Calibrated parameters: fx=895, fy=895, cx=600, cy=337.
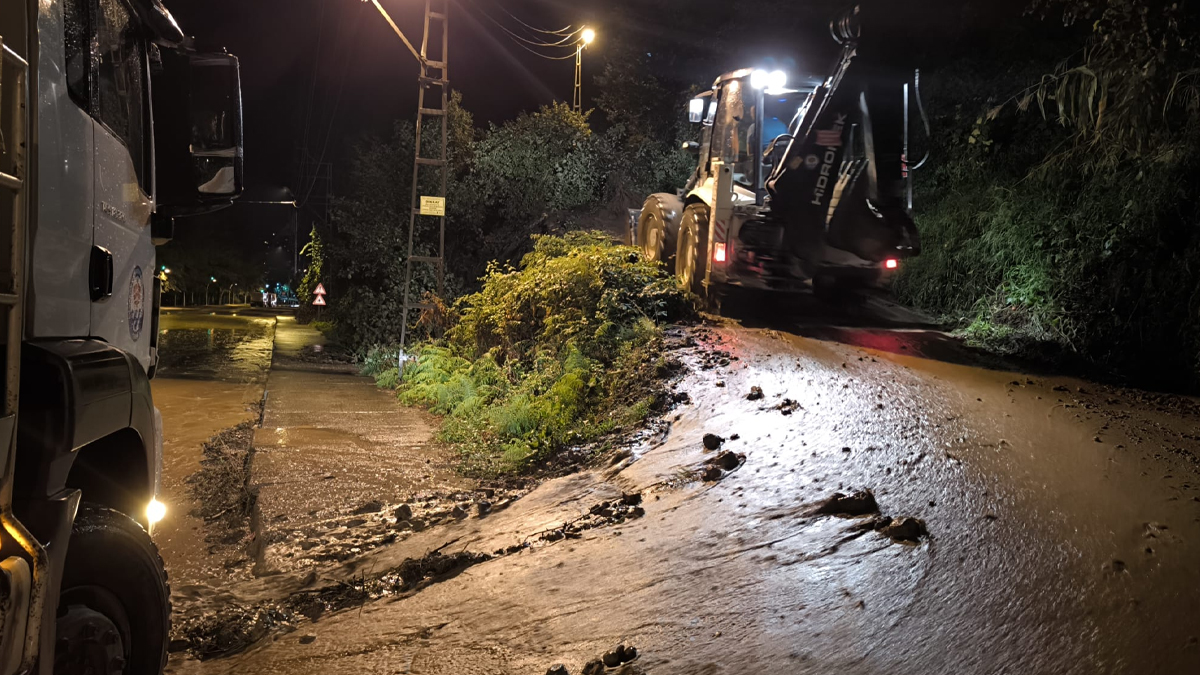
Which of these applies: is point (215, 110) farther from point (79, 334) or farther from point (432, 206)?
point (432, 206)

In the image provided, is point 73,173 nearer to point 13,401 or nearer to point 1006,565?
point 13,401

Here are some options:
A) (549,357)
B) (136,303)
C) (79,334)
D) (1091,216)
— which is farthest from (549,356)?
(79,334)

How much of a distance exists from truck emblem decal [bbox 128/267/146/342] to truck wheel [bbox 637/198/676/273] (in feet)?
30.1

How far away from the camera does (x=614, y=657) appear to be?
3896 mm

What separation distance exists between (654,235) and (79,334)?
1121 cm

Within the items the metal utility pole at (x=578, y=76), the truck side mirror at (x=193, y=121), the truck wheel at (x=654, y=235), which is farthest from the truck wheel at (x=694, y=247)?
the metal utility pole at (x=578, y=76)

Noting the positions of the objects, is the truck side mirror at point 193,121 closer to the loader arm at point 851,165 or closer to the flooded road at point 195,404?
the flooded road at point 195,404

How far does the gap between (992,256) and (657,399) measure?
228 inches

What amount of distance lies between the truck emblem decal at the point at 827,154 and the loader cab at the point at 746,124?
1068 millimetres

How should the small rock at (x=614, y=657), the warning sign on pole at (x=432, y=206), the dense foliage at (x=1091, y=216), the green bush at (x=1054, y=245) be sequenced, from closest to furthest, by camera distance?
1. the small rock at (x=614, y=657)
2. the dense foliage at (x=1091, y=216)
3. the green bush at (x=1054, y=245)
4. the warning sign on pole at (x=432, y=206)

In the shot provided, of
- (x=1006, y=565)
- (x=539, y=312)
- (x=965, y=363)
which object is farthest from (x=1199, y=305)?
(x=539, y=312)

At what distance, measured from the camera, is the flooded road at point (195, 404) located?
6633 mm

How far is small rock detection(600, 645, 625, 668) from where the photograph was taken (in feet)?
12.7

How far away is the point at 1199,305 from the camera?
8133mm
